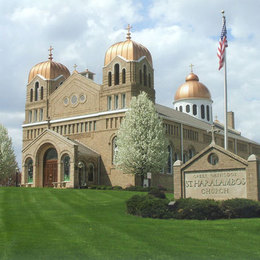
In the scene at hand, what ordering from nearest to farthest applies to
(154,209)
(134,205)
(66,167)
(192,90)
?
(154,209), (134,205), (66,167), (192,90)

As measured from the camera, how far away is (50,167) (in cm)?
4838

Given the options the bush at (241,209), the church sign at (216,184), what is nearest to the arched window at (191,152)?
the church sign at (216,184)

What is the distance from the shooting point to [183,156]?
53125 millimetres

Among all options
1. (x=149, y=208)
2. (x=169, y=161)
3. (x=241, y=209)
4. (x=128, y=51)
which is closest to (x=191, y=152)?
(x=169, y=161)

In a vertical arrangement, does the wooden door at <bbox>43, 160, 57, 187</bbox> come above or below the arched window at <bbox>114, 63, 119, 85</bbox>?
below

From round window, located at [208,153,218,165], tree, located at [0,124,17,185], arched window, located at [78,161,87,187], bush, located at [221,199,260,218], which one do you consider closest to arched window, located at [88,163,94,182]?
arched window, located at [78,161,87,187]

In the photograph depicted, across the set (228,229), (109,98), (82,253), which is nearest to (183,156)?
(109,98)

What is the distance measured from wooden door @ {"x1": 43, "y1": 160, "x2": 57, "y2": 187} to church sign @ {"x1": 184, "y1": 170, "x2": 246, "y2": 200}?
2696 cm

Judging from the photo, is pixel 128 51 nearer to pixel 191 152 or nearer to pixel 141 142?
pixel 141 142

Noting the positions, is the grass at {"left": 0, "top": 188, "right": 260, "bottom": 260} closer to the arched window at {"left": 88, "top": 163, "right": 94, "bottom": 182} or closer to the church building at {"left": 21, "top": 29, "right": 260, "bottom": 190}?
the church building at {"left": 21, "top": 29, "right": 260, "bottom": 190}

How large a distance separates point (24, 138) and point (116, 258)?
45783 millimetres

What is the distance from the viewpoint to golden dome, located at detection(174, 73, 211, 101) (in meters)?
71.6

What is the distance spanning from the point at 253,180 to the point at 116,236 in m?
8.63

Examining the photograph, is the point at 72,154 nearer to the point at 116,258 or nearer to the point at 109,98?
the point at 109,98
